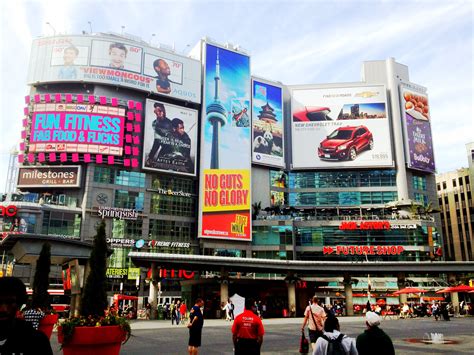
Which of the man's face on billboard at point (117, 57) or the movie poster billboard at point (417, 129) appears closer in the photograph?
the man's face on billboard at point (117, 57)

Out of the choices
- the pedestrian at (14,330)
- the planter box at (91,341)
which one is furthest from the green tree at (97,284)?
the pedestrian at (14,330)

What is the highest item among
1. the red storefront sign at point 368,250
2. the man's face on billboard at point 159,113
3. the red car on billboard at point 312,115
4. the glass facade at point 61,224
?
the red car on billboard at point 312,115

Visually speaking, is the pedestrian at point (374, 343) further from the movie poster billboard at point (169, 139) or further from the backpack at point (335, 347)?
the movie poster billboard at point (169, 139)

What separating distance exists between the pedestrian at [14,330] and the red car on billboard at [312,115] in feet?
295

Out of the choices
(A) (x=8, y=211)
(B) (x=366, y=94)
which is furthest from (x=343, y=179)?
(A) (x=8, y=211)

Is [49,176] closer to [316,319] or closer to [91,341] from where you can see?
[91,341]

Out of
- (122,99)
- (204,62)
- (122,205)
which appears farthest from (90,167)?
(204,62)

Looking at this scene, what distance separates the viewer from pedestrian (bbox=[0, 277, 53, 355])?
3209 mm

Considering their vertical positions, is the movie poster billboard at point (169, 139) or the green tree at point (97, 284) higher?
the movie poster billboard at point (169, 139)

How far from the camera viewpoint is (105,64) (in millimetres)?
74250

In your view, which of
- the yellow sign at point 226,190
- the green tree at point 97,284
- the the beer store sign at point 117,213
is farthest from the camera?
the yellow sign at point 226,190

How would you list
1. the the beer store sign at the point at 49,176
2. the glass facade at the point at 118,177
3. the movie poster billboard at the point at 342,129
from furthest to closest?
the movie poster billboard at the point at 342,129
the glass facade at the point at 118,177
the the beer store sign at the point at 49,176

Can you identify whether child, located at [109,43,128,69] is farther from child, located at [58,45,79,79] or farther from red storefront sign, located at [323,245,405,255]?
red storefront sign, located at [323,245,405,255]

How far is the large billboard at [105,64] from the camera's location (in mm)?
73125
